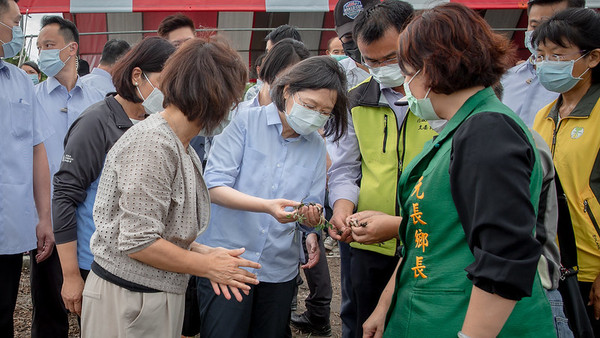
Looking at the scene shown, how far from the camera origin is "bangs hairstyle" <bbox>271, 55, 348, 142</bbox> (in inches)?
98.4

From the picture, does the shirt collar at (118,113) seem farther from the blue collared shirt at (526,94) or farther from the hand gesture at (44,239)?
the blue collared shirt at (526,94)

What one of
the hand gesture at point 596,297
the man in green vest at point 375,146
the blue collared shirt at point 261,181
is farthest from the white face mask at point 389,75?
Answer: the hand gesture at point 596,297

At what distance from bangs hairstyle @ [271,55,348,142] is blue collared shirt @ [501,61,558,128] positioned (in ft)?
4.41

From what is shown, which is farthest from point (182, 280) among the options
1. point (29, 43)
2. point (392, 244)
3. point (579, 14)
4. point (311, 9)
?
point (29, 43)

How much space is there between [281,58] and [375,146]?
1.16 m

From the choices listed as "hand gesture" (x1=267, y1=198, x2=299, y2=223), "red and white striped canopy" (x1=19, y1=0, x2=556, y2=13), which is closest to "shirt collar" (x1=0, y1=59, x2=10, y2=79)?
"hand gesture" (x1=267, y1=198, x2=299, y2=223)

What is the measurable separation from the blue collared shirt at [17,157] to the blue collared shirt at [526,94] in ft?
9.69

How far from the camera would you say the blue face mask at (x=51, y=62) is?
407 centimetres

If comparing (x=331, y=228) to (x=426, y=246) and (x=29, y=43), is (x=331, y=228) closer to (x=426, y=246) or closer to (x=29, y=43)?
(x=426, y=246)

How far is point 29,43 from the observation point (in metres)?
8.51

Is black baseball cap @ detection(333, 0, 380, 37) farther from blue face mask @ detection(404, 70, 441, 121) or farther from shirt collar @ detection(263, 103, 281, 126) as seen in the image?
blue face mask @ detection(404, 70, 441, 121)

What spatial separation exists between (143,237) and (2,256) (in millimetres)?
1586

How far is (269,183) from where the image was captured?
2457mm

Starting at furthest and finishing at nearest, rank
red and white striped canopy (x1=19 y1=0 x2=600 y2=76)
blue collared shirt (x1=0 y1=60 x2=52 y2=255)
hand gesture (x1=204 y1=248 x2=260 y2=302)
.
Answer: red and white striped canopy (x1=19 y1=0 x2=600 y2=76), blue collared shirt (x1=0 y1=60 x2=52 y2=255), hand gesture (x1=204 y1=248 x2=260 y2=302)
